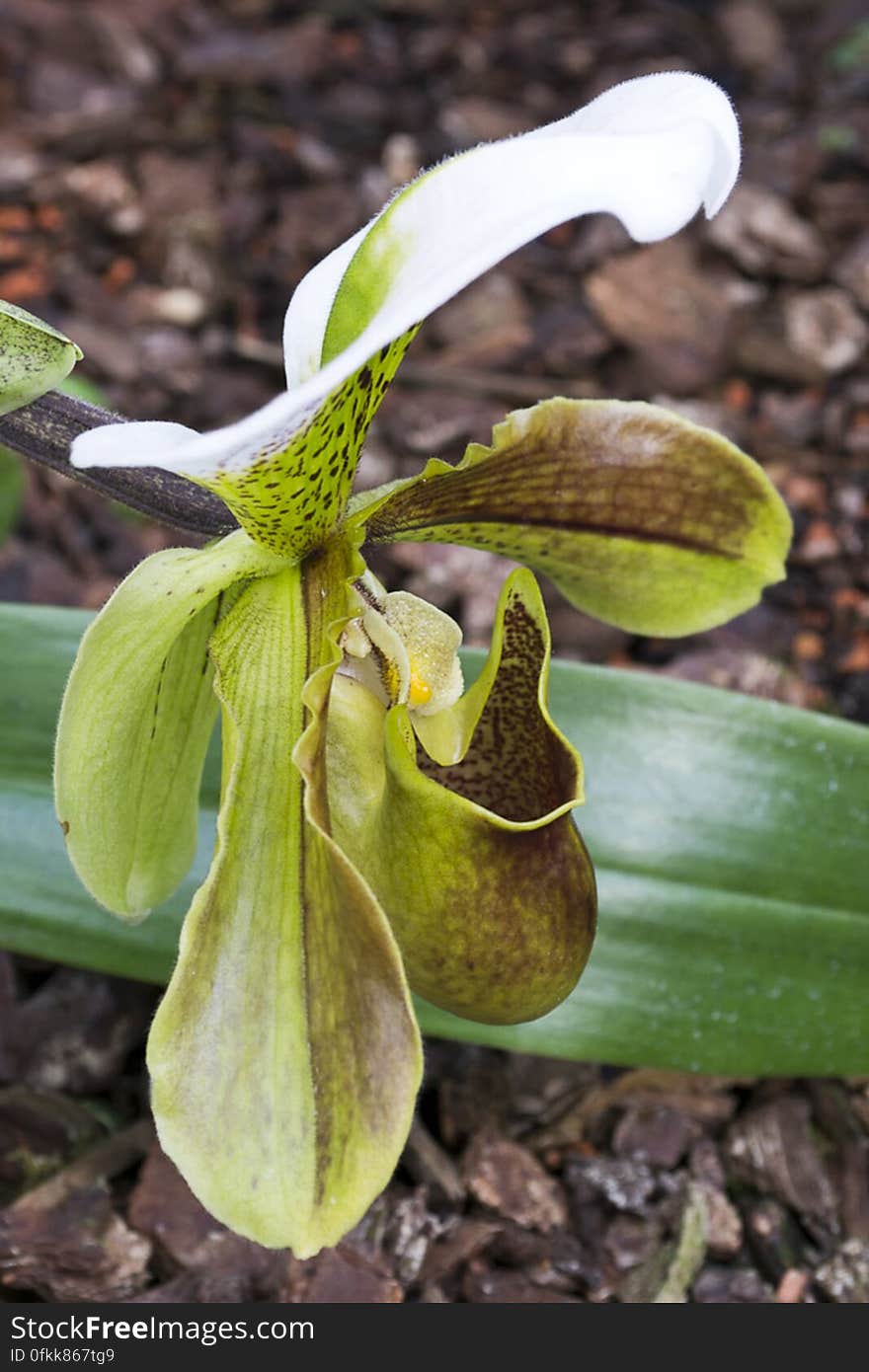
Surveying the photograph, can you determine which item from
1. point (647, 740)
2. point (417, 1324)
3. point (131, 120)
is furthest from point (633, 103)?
point (131, 120)

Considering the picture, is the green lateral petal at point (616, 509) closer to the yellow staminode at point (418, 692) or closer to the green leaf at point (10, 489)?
the yellow staminode at point (418, 692)

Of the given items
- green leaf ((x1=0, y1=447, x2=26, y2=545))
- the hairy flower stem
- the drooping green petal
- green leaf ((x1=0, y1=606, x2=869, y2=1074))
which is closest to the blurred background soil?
green leaf ((x1=0, y1=447, x2=26, y2=545))

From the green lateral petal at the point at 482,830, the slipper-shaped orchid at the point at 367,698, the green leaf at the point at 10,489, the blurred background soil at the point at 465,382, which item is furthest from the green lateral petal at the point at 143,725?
the green leaf at the point at 10,489

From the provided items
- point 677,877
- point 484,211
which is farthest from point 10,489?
point 484,211

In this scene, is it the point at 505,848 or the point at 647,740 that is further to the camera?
the point at 647,740

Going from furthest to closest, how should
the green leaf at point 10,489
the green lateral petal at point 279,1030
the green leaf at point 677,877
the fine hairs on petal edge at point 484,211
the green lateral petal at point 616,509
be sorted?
the green leaf at point 10,489 → the green leaf at point 677,877 → the green lateral petal at point 616,509 → the green lateral petal at point 279,1030 → the fine hairs on petal edge at point 484,211

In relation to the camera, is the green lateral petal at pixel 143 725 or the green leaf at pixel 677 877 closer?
the green lateral petal at pixel 143 725

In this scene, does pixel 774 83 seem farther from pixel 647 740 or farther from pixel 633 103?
pixel 633 103
